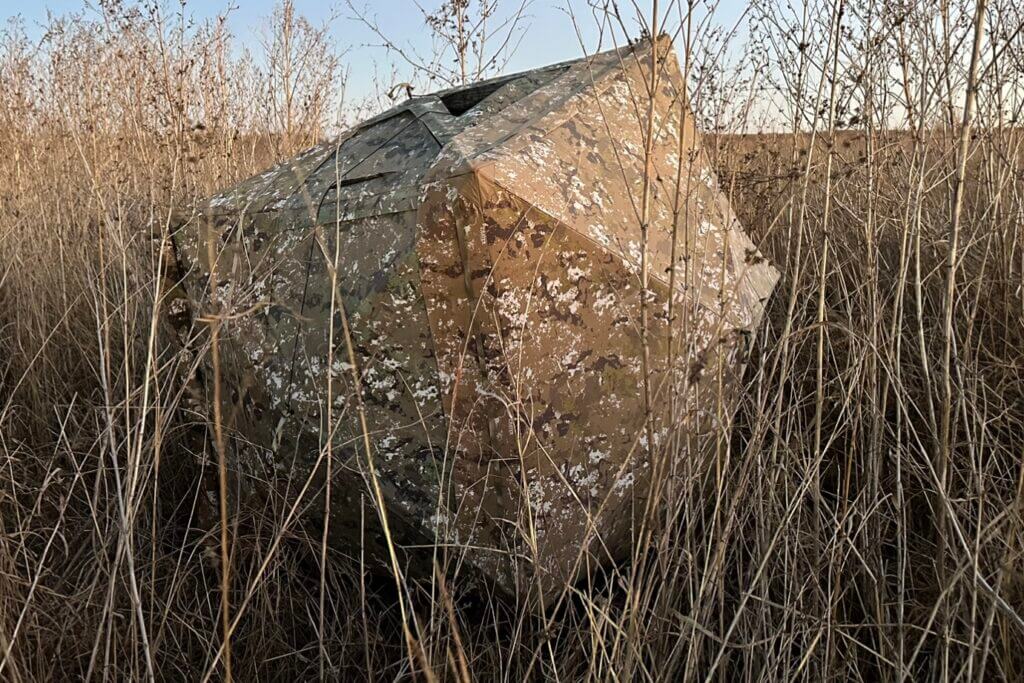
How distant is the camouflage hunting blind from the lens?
4.33ft

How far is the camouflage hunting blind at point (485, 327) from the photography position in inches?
51.9

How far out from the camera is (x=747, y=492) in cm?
162

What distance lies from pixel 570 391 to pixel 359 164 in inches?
25.1

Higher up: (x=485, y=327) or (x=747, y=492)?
(x=485, y=327)

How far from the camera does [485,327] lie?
132cm

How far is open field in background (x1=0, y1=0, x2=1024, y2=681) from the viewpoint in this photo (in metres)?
1.24

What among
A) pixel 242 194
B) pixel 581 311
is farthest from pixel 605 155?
pixel 242 194

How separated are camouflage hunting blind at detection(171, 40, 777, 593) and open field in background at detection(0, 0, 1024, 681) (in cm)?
11

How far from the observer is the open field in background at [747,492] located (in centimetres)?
124

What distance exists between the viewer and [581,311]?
1.38 meters

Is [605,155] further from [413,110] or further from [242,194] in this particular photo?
[242,194]

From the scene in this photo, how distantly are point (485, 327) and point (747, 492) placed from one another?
699 mm

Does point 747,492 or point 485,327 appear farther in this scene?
point 747,492

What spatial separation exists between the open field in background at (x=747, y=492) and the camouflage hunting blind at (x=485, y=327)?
110 millimetres
